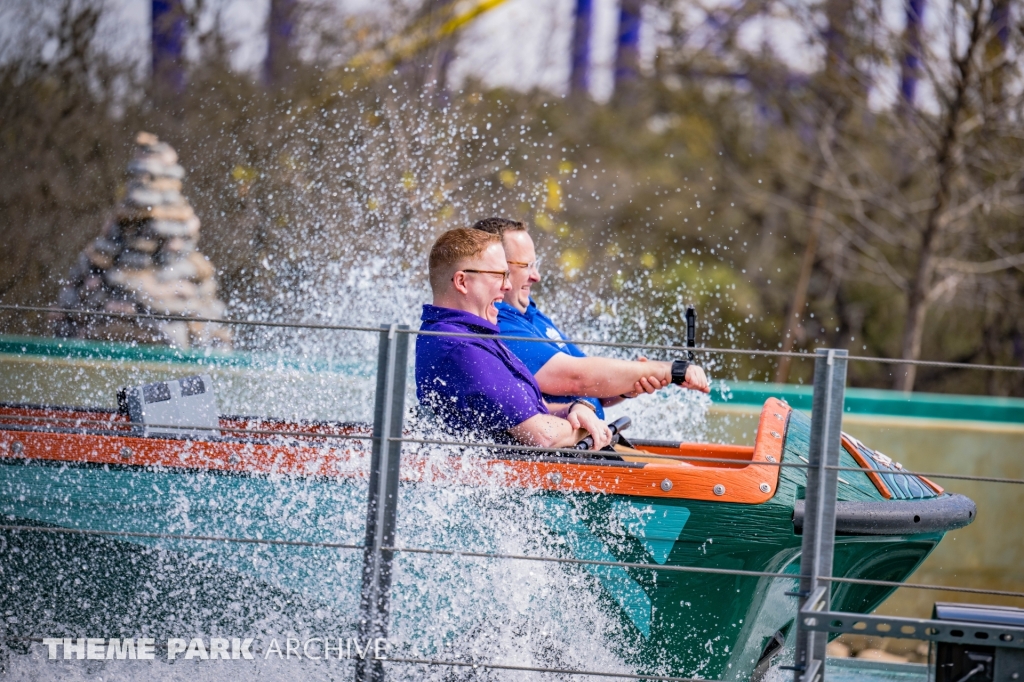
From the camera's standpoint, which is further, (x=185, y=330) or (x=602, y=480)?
(x=185, y=330)

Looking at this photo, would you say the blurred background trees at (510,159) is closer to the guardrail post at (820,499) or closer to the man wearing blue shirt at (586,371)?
the man wearing blue shirt at (586,371)

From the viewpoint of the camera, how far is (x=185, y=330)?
7.53m

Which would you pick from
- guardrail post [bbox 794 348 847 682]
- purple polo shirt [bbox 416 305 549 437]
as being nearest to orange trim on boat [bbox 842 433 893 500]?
guardrail post [bbox 794 348 847 682]

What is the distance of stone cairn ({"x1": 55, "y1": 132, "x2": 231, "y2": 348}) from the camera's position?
7.11 m

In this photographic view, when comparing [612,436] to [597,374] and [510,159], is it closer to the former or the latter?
[597,374]

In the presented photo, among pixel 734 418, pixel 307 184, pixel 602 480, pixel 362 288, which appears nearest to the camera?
pixel 602 480

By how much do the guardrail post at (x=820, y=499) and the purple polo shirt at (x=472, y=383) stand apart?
0.91m

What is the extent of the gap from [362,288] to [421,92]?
2785mm

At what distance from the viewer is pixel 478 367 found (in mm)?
3166

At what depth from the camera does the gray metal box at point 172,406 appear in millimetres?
3412

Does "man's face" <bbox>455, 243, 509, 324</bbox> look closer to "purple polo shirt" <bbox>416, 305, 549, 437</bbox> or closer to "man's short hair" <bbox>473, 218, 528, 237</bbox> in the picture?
"purple polo shirt" <bbox>416, 305, 549, 437</bbox>

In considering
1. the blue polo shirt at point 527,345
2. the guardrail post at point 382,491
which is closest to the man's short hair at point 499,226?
the blue polo shirt at point 527,345

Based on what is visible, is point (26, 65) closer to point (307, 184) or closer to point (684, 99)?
point (307, 184)

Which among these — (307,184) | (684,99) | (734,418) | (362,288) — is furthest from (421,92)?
(684,99)
